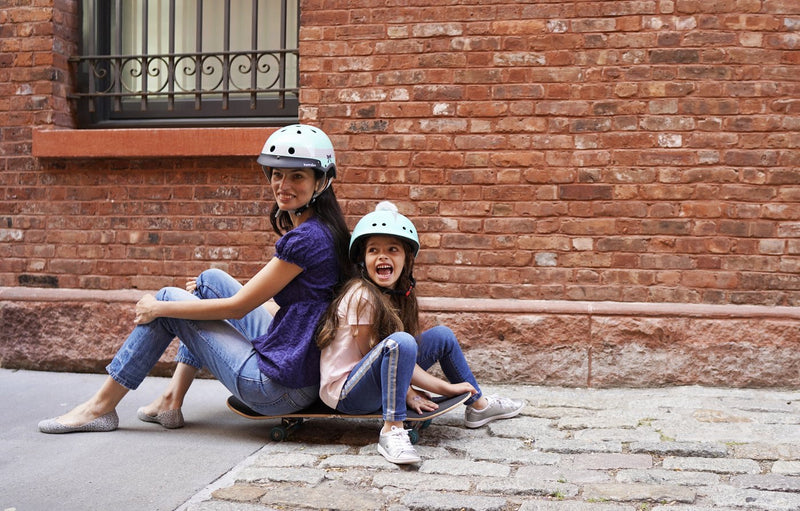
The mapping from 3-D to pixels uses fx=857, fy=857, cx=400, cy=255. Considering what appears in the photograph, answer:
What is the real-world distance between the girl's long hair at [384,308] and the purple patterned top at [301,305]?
2.8 inches

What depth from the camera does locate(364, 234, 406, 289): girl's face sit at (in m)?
3.71

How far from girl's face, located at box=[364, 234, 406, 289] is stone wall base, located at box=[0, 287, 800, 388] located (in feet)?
4.65

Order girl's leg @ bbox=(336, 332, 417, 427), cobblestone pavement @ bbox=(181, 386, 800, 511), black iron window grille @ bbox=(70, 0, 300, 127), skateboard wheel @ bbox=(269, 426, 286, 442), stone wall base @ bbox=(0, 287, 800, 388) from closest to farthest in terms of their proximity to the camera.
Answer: cobblestone pavement @ bbox=(181, 386, 800, 511), girl's leg @ bbox=(336, 332, 417, 427), skateboard wheel @ bbox=(269, 426, 286, 442), stone wall base @ bbox=(0, 287, 800, 388), black iron window grille @ bbox=(70, 0, 300, 127)

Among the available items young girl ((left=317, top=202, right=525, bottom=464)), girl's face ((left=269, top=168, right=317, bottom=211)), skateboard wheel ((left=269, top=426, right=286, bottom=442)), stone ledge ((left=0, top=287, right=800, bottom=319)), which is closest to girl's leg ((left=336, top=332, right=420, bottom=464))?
young girl ((left=317, top=202, right=525, bottom=464))

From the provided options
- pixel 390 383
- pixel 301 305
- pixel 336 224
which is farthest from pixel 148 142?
pixel 390 383

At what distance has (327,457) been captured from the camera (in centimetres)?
358

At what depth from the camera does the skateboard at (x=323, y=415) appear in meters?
3.77

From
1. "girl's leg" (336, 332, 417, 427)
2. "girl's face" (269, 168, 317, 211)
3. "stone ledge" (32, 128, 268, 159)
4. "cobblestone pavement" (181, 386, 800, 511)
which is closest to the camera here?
"cobblestone pavement" (181, 386, 800, 511)

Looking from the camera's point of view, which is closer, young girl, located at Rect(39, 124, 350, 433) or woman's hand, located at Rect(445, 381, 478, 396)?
young girl, located at Rect(39, 124, 350, 433)

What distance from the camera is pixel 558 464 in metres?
3.49

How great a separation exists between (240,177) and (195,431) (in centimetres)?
193

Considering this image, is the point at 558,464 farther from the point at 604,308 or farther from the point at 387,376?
the point at 604,308

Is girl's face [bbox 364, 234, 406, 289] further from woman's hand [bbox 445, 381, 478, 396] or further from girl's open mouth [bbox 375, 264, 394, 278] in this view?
woman's hand [bbox 445, 381, 478, 396]

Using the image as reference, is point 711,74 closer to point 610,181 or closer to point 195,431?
point 610,181
